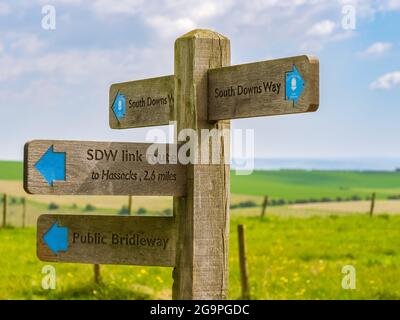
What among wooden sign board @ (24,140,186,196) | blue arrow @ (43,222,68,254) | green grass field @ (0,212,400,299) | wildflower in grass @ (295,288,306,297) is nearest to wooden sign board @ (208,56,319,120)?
wooden sign board @ (24,140,186,196)

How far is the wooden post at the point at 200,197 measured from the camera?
5.01m

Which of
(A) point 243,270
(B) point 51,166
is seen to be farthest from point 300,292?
(B) point 51,166

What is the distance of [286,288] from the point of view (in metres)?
12.3

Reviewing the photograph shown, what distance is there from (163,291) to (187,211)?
22.9 feet

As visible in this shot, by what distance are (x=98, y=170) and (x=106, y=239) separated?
556mm

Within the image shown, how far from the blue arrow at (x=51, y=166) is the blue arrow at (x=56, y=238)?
22.5 inches

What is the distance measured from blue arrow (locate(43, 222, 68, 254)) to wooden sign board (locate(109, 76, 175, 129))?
95 cm

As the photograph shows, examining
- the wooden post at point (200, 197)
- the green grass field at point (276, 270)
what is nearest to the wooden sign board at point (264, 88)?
the wooden post at point (200, 197)

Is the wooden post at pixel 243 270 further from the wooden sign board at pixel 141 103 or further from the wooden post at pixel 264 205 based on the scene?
the wooden post at pixel 264 205

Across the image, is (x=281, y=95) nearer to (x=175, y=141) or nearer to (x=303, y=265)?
(x=175, y=141)

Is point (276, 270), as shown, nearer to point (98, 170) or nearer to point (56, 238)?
point (56, 238)

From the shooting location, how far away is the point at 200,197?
5020 mm

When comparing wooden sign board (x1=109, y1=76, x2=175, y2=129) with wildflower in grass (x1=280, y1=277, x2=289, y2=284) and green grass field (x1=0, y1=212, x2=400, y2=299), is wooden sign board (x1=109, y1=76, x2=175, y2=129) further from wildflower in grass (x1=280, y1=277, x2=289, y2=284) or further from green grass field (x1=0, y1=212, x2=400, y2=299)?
wildflower in grass (x1=280, y1=277, x2=289, y2=284)
